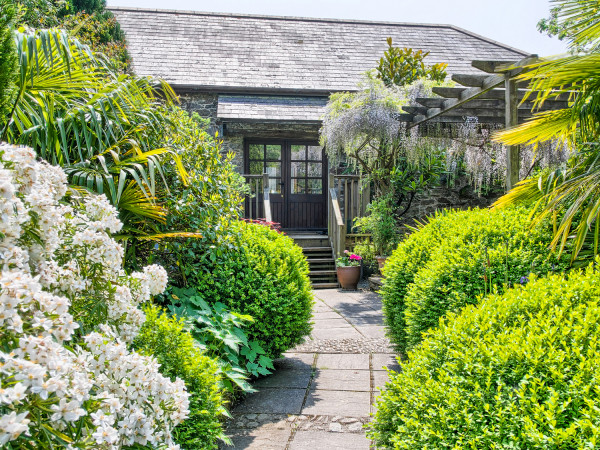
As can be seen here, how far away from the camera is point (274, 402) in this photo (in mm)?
3352

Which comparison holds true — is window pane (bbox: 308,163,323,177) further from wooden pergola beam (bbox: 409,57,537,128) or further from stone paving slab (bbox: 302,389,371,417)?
stone paving slab (bbox: 302,389,371,417)

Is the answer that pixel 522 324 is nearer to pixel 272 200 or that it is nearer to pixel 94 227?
pixel 94 227

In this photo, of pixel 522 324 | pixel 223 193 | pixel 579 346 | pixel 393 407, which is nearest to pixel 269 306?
pixel 223 193

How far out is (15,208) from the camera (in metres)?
1.36

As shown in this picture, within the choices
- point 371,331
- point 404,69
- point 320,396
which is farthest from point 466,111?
point 320,396

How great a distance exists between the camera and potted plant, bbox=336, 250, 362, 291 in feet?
26.5

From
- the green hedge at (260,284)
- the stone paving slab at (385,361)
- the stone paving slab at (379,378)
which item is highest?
the green hedge at (260,284)

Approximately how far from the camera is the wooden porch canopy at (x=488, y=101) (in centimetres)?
488

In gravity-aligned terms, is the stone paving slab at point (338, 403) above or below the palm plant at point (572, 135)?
below

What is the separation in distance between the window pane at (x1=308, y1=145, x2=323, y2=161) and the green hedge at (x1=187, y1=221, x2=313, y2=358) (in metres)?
7.14

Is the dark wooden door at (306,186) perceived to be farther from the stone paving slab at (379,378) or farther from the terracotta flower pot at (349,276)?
the stone paving slab at (379,378)

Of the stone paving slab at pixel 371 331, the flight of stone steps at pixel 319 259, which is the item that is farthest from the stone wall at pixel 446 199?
the stone paving slab at pixel 371 331

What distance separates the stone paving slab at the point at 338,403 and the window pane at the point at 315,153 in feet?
26.0

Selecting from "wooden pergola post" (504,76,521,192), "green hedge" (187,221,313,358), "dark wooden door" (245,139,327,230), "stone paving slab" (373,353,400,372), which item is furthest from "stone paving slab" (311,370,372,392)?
→ "dark wooden door" (245,139,327,230)
